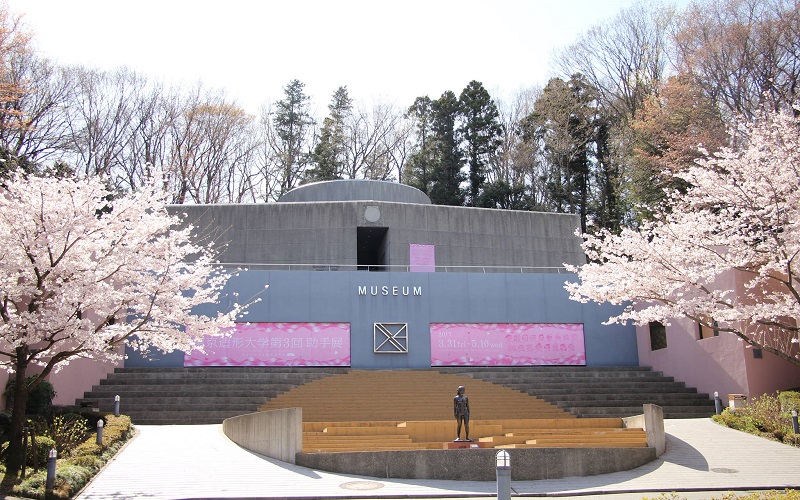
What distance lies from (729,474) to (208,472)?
408 inches

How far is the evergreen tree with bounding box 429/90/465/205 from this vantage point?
50.5 m

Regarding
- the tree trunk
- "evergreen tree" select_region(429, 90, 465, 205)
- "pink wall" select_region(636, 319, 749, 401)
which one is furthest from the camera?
"evergreen tree" select_region(429, 90, 465, 205)

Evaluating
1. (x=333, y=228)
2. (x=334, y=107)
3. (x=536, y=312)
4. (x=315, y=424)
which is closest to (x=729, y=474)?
(x=315, y=424)

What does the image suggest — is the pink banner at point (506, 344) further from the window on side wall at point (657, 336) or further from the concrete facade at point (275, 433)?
the concrete facade at point (275, 433)

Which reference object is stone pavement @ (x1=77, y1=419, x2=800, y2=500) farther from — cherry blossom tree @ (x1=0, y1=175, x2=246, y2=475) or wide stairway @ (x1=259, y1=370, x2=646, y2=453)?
cherry blossom tree @ (x1=0, y1=175, x2=246, y2=475)

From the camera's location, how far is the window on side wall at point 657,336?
26938mm

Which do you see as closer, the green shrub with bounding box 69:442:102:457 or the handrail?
the green shrub with bounding box 69:442:102:457

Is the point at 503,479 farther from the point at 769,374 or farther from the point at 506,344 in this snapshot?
the point at 506,344

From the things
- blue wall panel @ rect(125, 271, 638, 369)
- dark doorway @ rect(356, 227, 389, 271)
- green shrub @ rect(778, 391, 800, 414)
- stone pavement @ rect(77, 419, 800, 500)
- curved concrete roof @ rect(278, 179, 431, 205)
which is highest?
curved concrete roof @ rect(278, 179, 431, 205)

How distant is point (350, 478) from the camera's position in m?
13.0

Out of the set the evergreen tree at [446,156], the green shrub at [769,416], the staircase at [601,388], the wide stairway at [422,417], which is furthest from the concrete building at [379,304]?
the evergreen tree at [446,156]

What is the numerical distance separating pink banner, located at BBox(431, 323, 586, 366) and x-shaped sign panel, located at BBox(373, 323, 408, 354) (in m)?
1.21

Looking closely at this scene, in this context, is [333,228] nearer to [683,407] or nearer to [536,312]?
[536,312]

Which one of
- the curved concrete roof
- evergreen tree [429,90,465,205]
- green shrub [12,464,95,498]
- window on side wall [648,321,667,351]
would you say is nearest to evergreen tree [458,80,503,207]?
evergreen tree [429,90,465,205]
